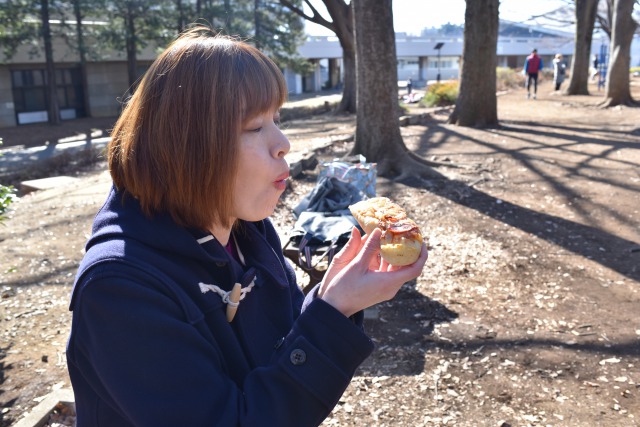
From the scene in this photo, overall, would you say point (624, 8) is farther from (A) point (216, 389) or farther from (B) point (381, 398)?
(A) point (216, 389)

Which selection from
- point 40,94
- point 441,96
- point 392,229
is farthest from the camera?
point 40,94

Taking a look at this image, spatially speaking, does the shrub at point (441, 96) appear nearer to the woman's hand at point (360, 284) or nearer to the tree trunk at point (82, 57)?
the tree trunk at point (82, 57)

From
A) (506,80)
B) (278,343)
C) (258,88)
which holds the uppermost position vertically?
(506,80)

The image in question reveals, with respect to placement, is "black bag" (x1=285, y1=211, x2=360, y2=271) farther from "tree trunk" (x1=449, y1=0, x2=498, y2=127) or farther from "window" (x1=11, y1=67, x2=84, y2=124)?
"window" (x1=11, y1=67, x2=84, y2=124)

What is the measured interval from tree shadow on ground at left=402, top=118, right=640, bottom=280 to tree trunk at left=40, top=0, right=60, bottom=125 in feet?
56.3

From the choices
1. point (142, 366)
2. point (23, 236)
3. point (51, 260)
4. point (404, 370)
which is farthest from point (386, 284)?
point (23, 236)

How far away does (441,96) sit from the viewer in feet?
72.2

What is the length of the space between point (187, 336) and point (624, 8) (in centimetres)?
1865

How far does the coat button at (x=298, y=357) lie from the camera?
4.15 ft

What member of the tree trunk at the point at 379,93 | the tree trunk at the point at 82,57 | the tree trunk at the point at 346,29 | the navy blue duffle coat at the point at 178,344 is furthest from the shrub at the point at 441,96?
the navy blue duffle coat at the point at 178,344

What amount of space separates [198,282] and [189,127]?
0.35 metres

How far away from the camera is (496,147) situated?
36.2 ft

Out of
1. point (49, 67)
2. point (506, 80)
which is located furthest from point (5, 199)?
point (506, 80)

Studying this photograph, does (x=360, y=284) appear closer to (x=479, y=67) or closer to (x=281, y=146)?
(x=281, y=146)
